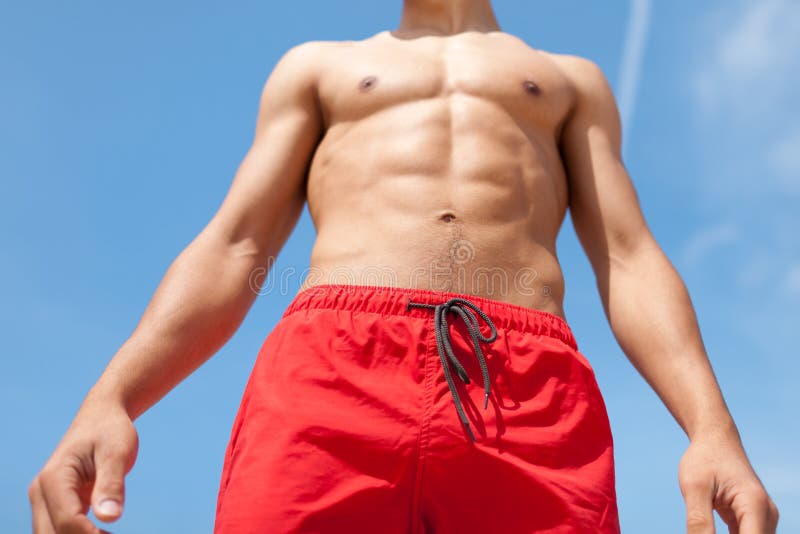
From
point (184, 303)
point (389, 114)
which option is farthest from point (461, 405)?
point (389, 114)

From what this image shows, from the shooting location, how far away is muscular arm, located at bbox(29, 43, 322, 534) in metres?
2.07

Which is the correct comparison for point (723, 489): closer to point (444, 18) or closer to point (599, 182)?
point (599, 182)

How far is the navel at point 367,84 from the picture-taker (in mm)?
3240

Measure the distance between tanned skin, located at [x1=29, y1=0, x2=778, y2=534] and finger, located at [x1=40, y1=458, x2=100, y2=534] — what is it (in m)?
0.07

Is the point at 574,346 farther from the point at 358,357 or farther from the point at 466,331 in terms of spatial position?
the point at 358,357

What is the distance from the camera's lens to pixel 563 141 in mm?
3373

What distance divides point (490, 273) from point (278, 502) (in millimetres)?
972

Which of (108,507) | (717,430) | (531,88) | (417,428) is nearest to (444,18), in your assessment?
(531,88)

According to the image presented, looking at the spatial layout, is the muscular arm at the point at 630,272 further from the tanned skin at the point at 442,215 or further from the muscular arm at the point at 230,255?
the muscular arm at the point at 230,255

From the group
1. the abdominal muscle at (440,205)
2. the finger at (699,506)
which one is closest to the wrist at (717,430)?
the finger at (699,506)

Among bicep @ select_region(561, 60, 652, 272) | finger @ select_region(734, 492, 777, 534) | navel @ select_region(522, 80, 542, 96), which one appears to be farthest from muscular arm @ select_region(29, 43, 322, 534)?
finger @ select_region(734, 492, 777, 534)

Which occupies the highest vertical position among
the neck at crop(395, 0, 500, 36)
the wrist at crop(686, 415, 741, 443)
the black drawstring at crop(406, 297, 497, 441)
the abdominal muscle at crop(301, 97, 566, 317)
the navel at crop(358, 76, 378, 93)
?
the neck at crop(395, 0, 500, 36)

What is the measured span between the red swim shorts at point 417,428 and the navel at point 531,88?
94 cm

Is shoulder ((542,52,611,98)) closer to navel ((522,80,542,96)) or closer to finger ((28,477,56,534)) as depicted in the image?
navel ((522,80,542,96))
